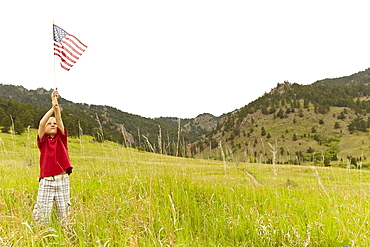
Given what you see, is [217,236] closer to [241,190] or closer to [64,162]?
[241,190]

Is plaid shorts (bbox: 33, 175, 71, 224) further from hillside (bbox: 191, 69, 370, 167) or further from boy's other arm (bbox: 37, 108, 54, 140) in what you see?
hillside (bbox: 191, 69, 370, 167)

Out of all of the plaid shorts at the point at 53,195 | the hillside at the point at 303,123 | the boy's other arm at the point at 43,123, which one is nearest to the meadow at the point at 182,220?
the plaid shorts at the point at 53,195

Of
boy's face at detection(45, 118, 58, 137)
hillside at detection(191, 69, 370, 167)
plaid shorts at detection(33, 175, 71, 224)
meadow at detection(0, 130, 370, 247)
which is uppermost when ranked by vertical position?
hillside at detection(191, 69, 370, 167)

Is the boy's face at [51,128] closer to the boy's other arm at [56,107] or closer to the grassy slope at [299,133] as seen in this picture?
the boy's other arm at [56,107]

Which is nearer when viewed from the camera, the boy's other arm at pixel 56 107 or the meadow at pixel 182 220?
the meadow at pixel 182 220

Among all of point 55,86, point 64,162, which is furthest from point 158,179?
point 55,86

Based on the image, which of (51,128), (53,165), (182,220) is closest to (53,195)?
(53,165)

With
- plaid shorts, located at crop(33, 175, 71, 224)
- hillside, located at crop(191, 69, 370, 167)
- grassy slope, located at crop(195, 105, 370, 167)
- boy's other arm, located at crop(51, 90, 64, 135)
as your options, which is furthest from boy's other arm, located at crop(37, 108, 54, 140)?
grassy slope, located at crop(195, 105, 370, 167)

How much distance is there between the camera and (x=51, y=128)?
4430 millimetres

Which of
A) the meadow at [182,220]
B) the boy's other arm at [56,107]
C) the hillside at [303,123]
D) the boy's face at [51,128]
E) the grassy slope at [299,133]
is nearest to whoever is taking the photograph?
the meadow at [182,220]

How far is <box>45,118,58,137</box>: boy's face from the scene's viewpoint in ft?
14.5

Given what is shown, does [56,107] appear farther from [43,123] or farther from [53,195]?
[53,195]

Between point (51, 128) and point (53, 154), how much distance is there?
1.68ft

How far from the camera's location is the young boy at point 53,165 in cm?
400
